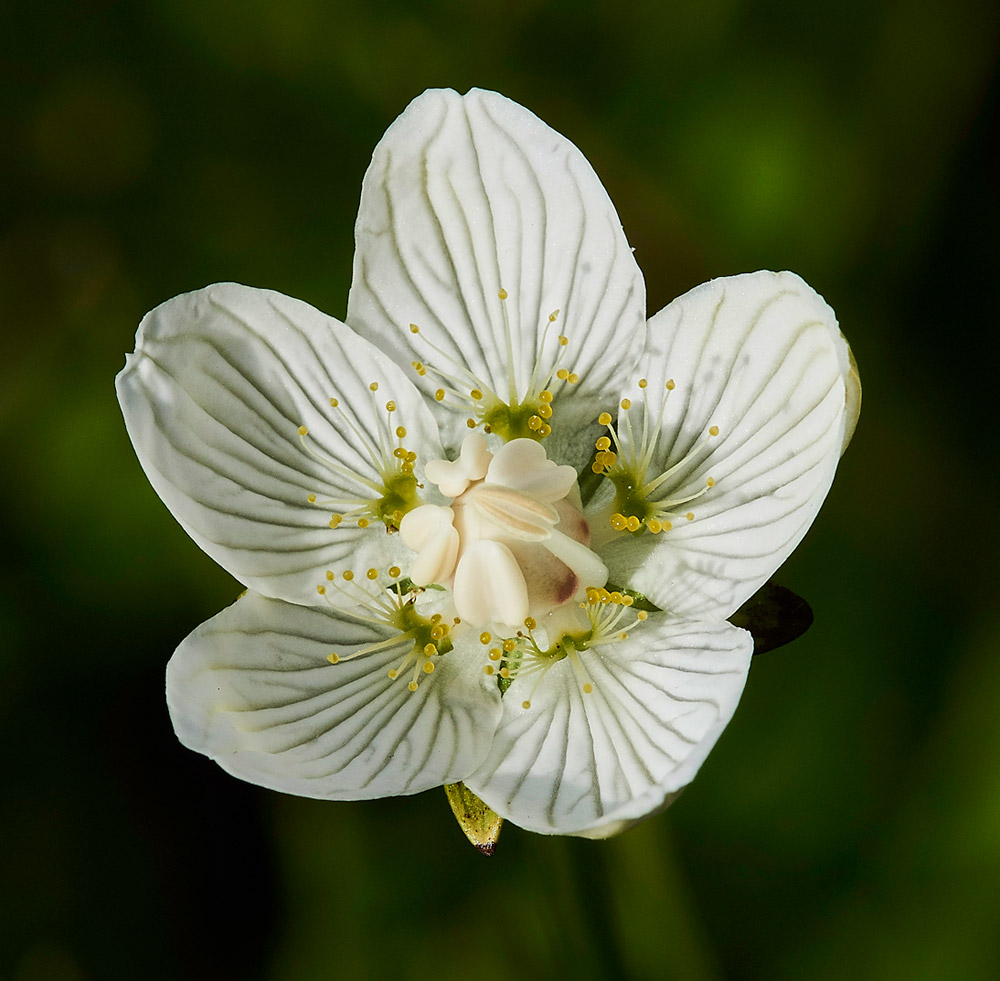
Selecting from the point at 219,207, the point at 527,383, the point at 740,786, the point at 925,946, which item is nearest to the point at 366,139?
the point at 219,207

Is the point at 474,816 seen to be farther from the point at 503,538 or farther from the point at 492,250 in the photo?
the point at 492,250

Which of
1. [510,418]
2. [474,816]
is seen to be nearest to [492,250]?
[510,418]

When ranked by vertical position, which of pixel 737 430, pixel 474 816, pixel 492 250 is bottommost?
pixel 474 816

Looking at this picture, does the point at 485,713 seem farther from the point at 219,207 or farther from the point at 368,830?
the point at 219,207

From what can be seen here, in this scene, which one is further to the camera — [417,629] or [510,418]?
[510,418]


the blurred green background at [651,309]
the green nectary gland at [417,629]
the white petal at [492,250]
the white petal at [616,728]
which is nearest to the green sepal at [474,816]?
the white petal at [616,728]
